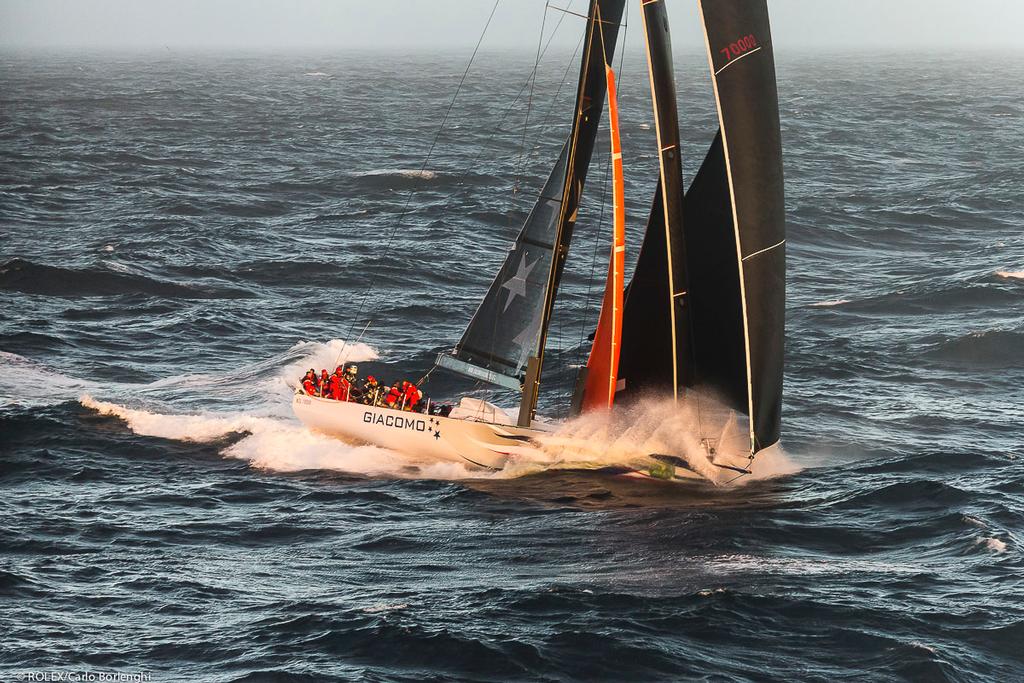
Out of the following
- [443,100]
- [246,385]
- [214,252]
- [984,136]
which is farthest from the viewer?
[443,100]

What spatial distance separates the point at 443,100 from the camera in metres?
135

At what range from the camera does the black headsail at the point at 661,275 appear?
26359 millimetres

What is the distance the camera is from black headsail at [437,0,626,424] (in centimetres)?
2798

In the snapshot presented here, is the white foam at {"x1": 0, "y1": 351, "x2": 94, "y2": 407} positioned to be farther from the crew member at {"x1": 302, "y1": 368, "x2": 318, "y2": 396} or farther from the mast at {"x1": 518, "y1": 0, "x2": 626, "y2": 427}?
the mast at {"x1": 518, "y1": 0, "x2": 626, "y2": 427}

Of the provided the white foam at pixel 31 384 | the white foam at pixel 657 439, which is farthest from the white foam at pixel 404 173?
the white foam at pixel 657 439

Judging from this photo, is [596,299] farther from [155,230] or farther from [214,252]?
[155,230]

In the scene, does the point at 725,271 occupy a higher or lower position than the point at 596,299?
higher

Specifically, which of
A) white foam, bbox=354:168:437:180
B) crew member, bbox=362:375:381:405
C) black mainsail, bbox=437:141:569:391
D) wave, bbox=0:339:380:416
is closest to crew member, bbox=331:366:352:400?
crew member, bbox=362:375:381:405

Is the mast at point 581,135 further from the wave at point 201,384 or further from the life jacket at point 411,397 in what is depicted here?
the wave at point 201,384

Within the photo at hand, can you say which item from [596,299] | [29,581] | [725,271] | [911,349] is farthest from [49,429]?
[911,349]

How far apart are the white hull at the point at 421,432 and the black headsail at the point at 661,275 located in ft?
9.02

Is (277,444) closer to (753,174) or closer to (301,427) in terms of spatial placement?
(301,427)

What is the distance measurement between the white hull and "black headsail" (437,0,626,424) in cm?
70

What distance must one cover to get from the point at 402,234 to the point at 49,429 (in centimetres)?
2811
